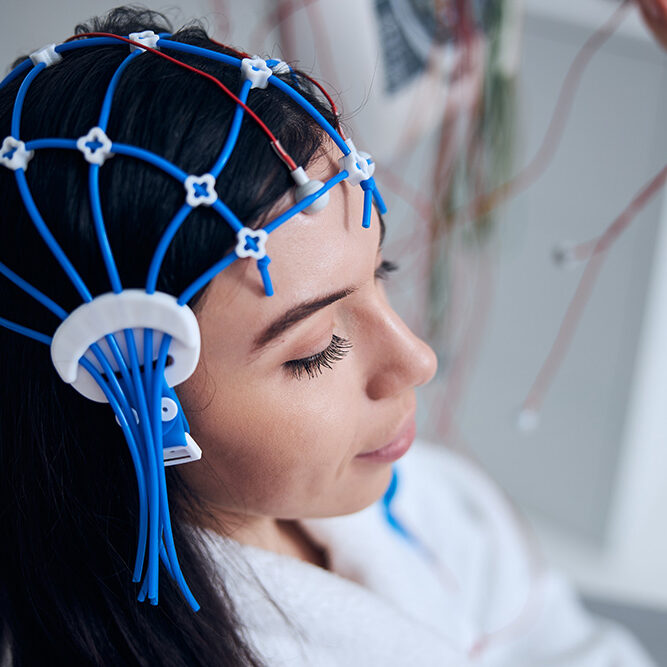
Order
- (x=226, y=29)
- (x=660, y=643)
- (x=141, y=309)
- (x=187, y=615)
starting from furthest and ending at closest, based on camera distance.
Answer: (x=660, y=643), (x=226, y=29), (x=187, y=615), (x=141, y=309)

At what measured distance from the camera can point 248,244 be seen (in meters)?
0.45

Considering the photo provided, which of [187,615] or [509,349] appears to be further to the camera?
[509,349]

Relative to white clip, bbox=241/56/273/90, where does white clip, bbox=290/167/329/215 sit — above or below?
below

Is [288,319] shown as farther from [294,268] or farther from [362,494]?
[362,494]

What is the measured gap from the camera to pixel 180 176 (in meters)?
0.44

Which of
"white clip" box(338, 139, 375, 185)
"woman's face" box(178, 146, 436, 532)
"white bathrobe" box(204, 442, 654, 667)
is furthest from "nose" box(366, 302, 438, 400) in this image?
"white bathrobe" box(204, 442, 654, 667)

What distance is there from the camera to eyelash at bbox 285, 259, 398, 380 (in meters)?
0.51

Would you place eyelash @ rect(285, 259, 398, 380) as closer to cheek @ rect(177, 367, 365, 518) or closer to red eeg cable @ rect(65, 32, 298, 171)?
cheek @ rect(177, 367, 365, 518)

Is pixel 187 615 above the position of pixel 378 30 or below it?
below

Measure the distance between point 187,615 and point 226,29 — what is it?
638 mm

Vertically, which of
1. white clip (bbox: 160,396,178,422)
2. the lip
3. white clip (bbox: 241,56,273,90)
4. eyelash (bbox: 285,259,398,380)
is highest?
white clip (bbox: 241,56,273,90)

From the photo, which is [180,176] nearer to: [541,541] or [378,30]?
[378,30]

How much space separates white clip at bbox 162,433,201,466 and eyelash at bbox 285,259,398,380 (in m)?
0.09

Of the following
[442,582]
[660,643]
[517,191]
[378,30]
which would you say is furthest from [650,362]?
[378,30]
